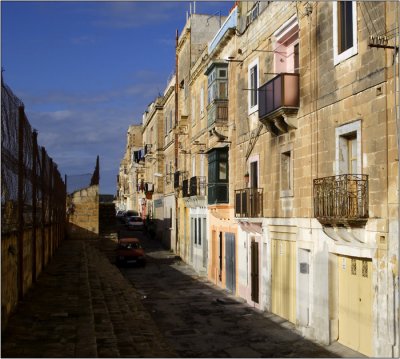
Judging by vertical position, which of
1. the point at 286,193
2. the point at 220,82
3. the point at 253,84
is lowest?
the point at 286,193

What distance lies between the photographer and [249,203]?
66.0 ft

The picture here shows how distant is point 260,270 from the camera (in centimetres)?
1970

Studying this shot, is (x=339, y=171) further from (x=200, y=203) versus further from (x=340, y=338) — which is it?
(x=200, y=203)

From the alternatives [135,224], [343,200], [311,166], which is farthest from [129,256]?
[135,224]

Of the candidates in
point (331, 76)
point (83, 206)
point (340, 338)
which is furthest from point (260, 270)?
point (83, 206)

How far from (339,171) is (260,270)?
279 inches

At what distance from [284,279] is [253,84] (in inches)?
286

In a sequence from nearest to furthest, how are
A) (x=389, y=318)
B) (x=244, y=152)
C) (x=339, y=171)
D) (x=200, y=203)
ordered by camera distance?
1. (x=389, y=318)
2. (x=339, y=171)
3. (x=244, y=152)
4. (x=200, y=203)

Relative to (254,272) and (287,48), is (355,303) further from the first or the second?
(287,48)

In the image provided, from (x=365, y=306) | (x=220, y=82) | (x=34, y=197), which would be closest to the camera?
(x=365, y=306)

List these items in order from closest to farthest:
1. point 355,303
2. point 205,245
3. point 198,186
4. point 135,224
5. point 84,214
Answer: point 355,303 < point 205,245 < point 198,186 < point 84,214 < point 135,224

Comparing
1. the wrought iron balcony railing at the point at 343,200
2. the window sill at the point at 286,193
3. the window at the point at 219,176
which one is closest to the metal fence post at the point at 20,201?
the wrought iron balcony railing at the point at 343,200

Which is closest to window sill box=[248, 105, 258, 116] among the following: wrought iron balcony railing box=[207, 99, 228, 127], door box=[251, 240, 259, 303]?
wrought iron balcony railing box=[207, 99, 228, 127]

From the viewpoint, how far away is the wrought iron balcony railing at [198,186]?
29.6 meters
